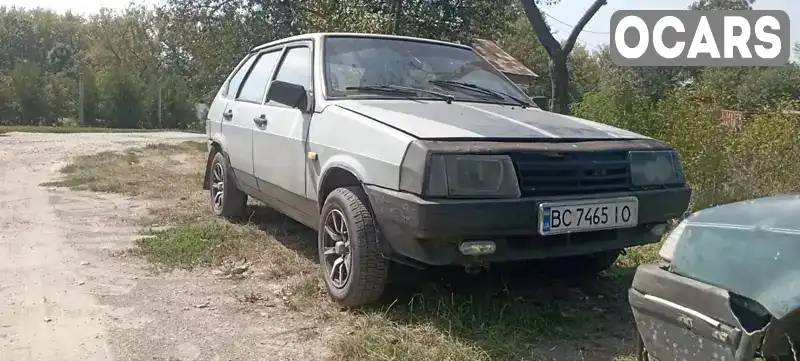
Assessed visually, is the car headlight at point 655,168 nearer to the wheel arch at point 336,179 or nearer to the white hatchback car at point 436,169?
the white hatchback car at point 436,169

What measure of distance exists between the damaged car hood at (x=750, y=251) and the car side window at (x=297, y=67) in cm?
274

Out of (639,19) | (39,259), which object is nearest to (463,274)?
(39,259)

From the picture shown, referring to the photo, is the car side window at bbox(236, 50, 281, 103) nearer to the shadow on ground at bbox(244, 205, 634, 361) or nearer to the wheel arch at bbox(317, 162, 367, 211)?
the wheel arch at bbox(317, 162, 367, 211)

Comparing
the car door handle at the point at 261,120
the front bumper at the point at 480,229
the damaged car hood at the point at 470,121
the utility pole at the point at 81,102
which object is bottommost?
the utility pole at the point at 81,102

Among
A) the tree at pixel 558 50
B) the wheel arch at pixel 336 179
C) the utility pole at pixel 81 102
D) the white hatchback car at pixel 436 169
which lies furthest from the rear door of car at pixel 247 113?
the utility pole at pixel 81 102

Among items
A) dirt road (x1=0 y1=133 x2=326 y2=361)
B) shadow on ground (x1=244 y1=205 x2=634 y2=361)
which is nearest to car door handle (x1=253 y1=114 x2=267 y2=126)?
dirt road (x1=0 y1=133 x2=326 y2=361)

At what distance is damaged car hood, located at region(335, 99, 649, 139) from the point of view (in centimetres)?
327

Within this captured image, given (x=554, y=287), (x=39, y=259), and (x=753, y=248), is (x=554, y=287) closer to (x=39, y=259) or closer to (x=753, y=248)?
(x=753, y=248)

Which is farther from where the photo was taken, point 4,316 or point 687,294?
point 4,316

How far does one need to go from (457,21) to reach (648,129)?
4939 mm

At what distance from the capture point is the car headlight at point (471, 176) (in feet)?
9.86

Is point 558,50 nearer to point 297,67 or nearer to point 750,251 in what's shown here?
point 297,67

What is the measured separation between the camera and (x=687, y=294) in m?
2.02

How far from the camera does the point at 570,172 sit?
3223mm
